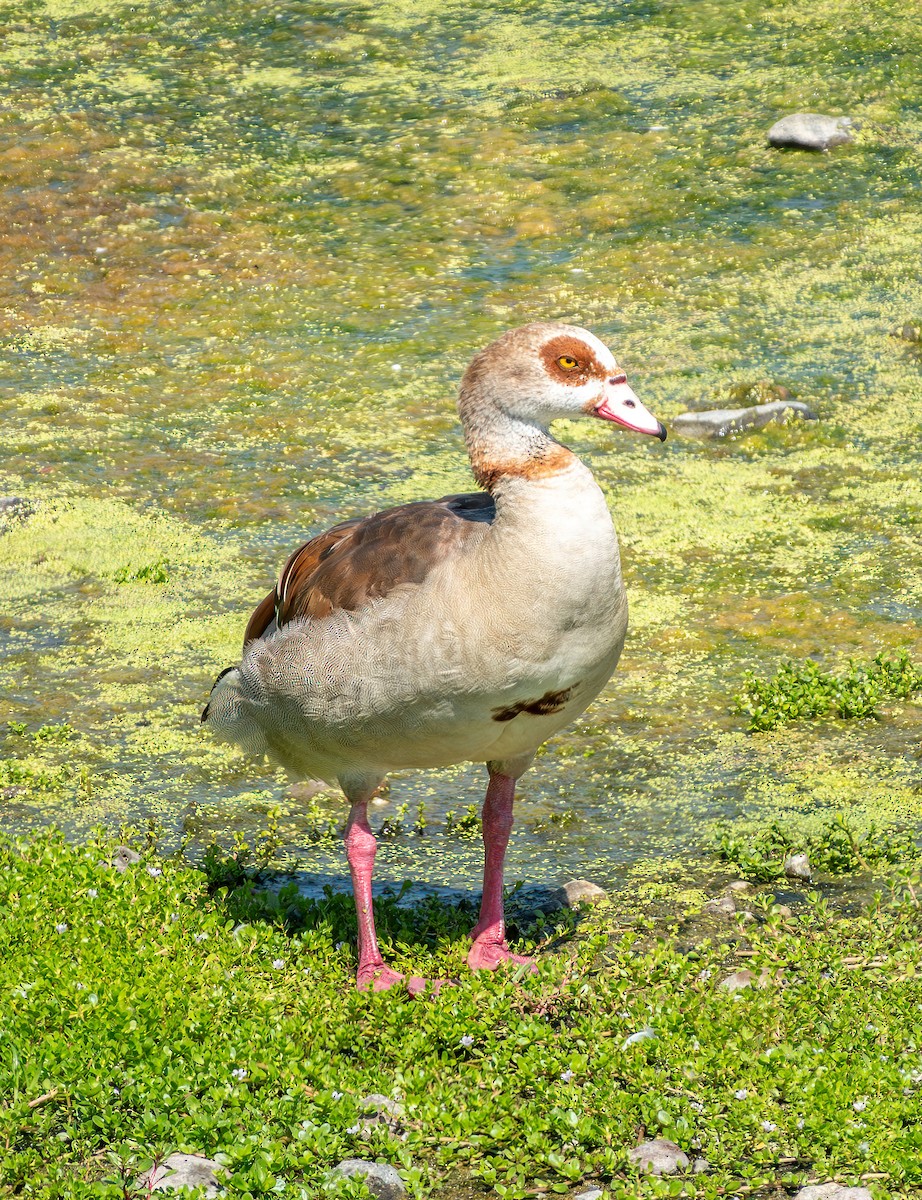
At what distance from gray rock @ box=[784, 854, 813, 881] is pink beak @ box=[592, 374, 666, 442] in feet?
6.07

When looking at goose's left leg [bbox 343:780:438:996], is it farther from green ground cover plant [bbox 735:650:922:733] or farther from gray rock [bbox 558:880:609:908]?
green ground cover plant [bbox 735:650:922:733]

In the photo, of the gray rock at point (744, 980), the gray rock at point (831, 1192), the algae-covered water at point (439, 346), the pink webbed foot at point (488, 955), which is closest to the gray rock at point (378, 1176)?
the gray rock at point (831, 1192)

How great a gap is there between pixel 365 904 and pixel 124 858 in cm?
118

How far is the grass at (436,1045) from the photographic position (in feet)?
14.3

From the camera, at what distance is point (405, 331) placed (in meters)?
11.4

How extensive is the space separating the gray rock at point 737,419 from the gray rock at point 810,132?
443 centimetres

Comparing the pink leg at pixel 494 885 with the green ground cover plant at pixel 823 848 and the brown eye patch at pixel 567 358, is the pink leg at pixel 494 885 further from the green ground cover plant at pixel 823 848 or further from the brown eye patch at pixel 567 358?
the brown eye patch at pixel 567 358

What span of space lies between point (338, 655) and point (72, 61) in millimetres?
12115

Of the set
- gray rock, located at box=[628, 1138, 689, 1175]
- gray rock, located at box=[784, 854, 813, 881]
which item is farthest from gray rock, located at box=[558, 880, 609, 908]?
gray rock, located at box=[628, 1138, 689, 1175]

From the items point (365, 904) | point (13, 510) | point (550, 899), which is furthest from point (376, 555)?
point (13, 510)

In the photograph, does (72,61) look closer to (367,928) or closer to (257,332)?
(257,332)

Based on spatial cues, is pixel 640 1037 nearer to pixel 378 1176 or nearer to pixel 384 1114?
pixel 384 1114

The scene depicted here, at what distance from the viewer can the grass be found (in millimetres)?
4355

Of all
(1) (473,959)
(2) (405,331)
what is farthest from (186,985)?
(2) (405,331)
